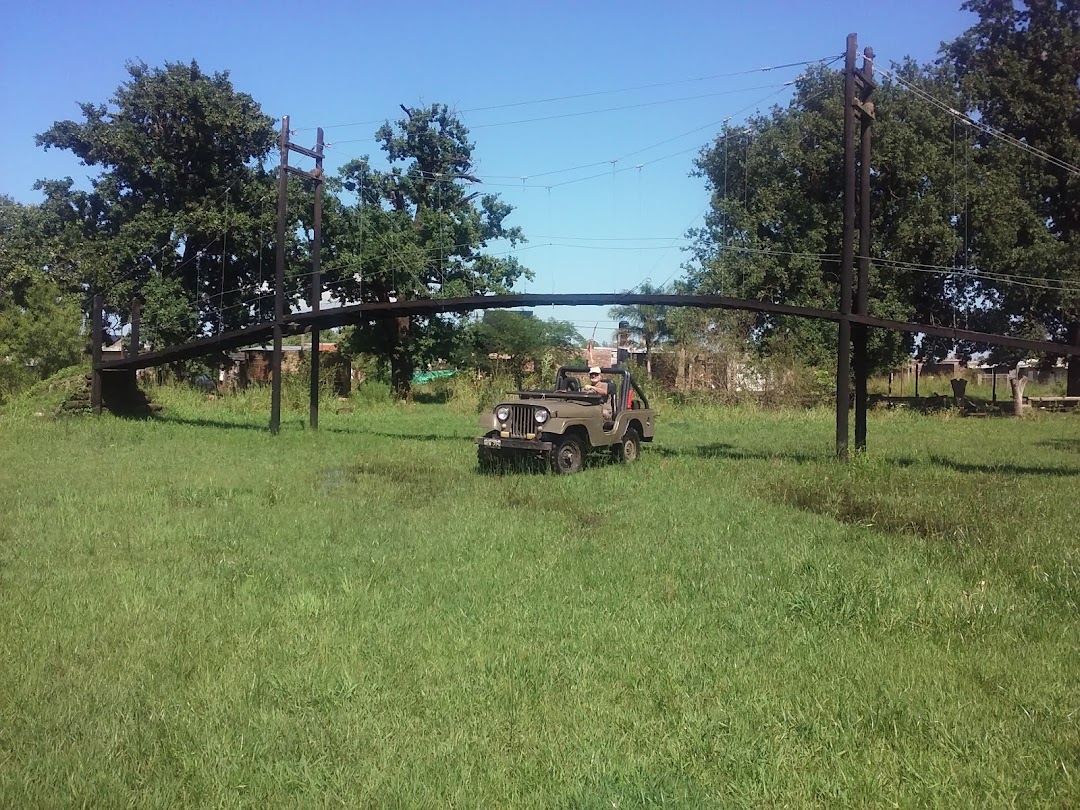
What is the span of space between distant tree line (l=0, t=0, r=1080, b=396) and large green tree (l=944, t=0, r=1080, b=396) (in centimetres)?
7

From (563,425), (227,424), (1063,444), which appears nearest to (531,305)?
(563,425)

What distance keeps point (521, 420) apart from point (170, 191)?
74.8 ft

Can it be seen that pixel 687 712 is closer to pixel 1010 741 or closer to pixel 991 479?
pixel 1010 741

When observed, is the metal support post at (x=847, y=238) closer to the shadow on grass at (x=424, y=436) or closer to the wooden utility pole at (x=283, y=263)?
the shadow on grass at (x=424, y=436)

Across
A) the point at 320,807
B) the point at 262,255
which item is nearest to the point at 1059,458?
the point at 320,807

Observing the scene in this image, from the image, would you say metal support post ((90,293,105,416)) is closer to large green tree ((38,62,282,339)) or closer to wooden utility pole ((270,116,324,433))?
wooden utility pole ((270,116,324,433))

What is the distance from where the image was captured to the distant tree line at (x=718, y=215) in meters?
29.2

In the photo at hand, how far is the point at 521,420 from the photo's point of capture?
12414mm

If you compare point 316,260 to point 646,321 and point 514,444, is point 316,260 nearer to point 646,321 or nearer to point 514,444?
point 514,444

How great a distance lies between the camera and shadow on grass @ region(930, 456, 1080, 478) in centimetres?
1300

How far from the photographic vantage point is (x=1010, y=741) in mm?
3738

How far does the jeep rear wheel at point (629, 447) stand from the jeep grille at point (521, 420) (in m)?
1.93

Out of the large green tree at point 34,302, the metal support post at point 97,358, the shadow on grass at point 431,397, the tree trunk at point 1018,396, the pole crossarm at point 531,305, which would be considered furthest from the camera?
the shadow on grass at point 431,397

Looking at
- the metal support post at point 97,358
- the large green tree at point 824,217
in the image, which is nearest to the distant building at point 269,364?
the metal support post at point 97,358
